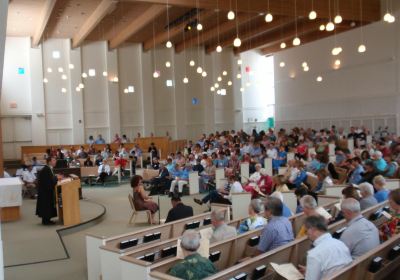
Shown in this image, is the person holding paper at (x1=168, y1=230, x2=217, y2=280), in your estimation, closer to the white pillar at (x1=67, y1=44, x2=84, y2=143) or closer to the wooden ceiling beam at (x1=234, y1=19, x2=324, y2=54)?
the wooden ceiling beam at (x1=234, y1=19, x2=324, y2=54)

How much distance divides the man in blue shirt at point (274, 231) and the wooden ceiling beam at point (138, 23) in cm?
1079

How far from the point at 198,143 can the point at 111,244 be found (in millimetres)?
12661

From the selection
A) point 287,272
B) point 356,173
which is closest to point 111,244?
point 287,272

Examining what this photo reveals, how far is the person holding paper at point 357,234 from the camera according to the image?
3.57 metres

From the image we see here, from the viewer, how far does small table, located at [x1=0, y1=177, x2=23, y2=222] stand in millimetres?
7631

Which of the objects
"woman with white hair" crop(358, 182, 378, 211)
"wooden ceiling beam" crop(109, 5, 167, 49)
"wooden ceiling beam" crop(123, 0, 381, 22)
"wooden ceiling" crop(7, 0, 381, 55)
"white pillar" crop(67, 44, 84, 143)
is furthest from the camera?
"white pillar" crop(67, 44, 84, 143)

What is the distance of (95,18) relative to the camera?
47.5ft

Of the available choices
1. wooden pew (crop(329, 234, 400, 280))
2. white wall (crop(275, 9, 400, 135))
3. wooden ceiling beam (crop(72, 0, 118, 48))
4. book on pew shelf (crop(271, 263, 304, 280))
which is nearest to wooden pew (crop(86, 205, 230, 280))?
book on pew shelf (crop(271, 263, 304, 280))

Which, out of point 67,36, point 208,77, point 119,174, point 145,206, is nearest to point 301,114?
point 208,77

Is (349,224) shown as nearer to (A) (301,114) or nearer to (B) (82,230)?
(B) (82,230)

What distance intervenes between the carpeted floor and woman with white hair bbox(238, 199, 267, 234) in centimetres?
216

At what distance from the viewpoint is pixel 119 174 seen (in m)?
13.9

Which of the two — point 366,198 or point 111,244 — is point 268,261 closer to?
point 111,244

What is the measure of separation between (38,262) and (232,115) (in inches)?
716
